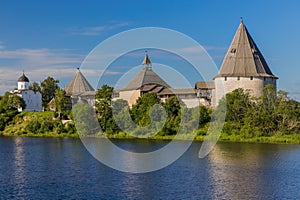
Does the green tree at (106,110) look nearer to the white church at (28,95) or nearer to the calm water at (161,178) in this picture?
the calm water at (161,178)

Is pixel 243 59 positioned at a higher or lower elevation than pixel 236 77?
higher

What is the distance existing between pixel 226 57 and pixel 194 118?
956 centimetres

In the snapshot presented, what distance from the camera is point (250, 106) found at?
4025cm

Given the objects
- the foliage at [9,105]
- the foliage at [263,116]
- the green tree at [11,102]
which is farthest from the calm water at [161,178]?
the green tree at [11,102]

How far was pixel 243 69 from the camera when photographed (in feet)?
148

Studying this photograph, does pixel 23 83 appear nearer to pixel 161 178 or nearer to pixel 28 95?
pixel 28 95

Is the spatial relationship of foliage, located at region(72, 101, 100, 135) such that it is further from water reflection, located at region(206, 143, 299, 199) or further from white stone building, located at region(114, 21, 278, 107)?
water reflection, located at region(206, 143, 299, 199)

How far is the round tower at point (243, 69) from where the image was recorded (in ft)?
146

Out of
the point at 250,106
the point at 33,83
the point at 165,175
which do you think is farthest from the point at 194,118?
the point at 33,83

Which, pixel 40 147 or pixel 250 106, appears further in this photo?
pixel 250 106

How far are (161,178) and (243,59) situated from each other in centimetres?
2773

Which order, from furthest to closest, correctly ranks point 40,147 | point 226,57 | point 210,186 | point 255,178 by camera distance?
point 226,57 → point 40,147 → point 255,178 → point 210,186

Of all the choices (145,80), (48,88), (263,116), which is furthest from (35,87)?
(263,116)

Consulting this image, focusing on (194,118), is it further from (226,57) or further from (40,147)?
(40,147)
